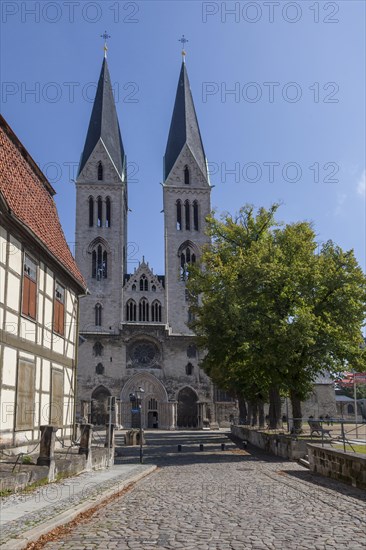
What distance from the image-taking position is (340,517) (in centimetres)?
873

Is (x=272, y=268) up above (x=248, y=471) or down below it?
above

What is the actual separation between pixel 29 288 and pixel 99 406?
1632 inches

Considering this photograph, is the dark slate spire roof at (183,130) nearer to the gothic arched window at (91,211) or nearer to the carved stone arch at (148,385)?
the gothic arched window at (91,211)

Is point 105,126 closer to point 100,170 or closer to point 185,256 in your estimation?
point 100,170

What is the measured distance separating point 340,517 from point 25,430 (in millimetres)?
8404

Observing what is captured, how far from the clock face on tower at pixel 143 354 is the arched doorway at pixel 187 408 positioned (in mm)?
4175

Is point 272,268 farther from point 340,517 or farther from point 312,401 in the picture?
point 312,401

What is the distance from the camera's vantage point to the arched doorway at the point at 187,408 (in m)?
56.1

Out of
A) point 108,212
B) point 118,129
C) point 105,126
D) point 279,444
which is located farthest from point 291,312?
point 118,129

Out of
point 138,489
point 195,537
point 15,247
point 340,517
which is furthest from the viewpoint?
point 15,247

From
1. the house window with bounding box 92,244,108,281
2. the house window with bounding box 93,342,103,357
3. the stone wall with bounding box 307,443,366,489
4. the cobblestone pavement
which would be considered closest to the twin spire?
the house window with bounding box 92,244,108,281

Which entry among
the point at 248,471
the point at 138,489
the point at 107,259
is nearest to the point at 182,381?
the point at 107,259

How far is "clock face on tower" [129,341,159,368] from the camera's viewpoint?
56.4 meters

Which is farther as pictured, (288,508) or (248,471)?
(248,471)
